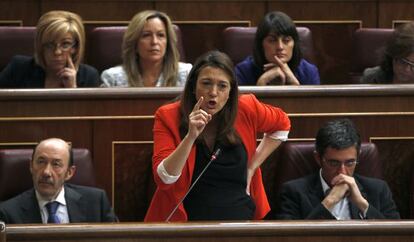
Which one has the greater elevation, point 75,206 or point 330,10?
point 330,10

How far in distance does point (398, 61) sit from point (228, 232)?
2.47 ft

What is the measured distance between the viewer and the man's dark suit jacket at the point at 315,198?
163 centimetres

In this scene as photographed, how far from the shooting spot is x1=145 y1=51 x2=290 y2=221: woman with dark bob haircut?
152 centimetres

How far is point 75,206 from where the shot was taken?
1.62 metres

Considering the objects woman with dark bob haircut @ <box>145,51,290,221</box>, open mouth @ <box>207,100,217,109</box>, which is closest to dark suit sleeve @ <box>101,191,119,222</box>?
woman with dark bob haircut @ <box>145,51,290,221</box>

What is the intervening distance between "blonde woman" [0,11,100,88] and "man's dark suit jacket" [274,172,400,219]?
425 mm

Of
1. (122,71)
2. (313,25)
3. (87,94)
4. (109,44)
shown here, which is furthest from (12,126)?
(313,25)

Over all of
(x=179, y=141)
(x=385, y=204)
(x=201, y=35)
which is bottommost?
(x=385, y=204)

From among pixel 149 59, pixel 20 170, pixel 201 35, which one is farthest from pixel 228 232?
pixel 201 35

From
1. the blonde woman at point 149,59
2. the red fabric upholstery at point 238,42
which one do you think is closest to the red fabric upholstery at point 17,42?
the blonde woman at point 149,59

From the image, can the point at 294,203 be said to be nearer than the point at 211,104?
No

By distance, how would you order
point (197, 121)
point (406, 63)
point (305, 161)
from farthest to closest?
point (406, 63) → point (305, 161) → point (197, 121)

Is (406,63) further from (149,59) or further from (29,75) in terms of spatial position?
(29,75)

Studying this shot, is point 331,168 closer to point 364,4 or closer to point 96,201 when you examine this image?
point 96,201
